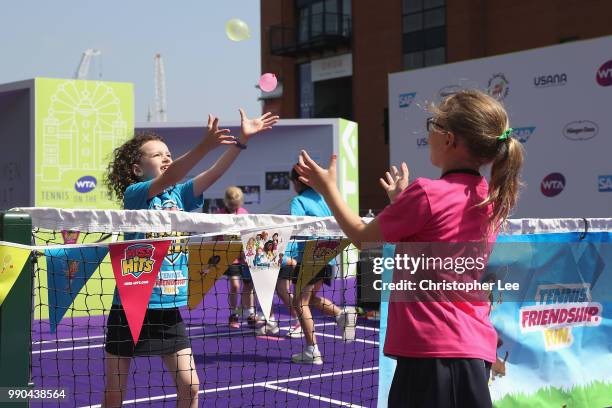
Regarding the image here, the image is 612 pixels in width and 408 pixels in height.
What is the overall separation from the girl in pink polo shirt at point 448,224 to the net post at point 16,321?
1.31 meters

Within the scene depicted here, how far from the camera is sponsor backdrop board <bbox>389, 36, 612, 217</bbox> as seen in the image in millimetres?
11445

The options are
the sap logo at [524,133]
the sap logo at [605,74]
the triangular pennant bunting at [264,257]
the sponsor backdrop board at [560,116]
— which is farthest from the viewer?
the sap logo at [524,133]

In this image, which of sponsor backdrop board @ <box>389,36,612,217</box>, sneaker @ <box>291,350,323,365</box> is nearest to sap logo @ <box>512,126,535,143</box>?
sponsor backdrop board @ <box>389,36,612,217</box>

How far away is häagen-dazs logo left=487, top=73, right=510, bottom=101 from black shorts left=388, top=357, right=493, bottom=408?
11044 mm

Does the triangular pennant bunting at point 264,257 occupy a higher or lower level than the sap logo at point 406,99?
lower

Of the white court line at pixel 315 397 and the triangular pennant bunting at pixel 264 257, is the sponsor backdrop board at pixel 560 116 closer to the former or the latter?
the white court line at pixel 315 397

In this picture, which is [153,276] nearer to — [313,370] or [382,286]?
[382,286]

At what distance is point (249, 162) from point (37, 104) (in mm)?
6360

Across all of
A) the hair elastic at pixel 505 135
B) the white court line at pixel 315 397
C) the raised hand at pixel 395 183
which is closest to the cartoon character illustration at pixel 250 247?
the raised hand at pixel 395 183

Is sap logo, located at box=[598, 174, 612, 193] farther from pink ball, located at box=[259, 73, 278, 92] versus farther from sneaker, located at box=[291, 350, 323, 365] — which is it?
pink ball, located at box=[259, 73, 278, 92]

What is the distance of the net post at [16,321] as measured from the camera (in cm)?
296

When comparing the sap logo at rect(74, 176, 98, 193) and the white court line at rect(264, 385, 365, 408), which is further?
the sap logo at rect(74, 176, 98, 193)

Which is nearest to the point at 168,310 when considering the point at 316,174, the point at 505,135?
the point at 316,174

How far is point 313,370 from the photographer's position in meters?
6.79
